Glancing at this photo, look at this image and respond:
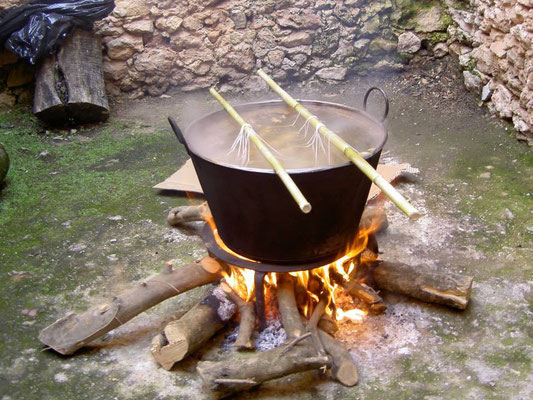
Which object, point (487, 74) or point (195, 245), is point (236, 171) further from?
point (487, 74)

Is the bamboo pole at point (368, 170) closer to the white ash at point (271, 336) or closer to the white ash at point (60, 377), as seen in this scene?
the white ash at point (271, 336)

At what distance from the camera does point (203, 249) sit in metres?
3.91

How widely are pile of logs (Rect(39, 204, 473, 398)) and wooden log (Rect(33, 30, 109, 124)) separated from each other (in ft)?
10.6

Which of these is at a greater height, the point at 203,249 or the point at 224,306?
the point at 224,306

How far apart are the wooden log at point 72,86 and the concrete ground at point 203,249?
217 mm

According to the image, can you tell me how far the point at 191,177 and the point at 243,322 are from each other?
200 centimetres

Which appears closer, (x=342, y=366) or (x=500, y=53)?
(x=342, y=366)

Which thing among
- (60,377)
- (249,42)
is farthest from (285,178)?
(249,42)

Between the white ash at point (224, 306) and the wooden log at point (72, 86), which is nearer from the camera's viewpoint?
the white ash at point (224, 306)

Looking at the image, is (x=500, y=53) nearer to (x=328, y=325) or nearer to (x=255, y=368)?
(x=328, y=325)

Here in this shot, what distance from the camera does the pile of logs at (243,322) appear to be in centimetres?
259

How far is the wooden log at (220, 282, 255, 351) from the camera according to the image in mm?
2865

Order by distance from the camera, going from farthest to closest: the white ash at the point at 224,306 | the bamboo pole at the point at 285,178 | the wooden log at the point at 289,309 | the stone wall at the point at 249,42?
the stone wall at the point at 249,42, the white ash at the point at 224,306, the wooden log at the point at 289,309, the bamboo pole at the point at 285,178

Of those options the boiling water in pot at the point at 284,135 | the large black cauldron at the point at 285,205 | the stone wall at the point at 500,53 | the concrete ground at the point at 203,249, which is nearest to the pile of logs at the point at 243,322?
the concrete ground at the point at 203,249
